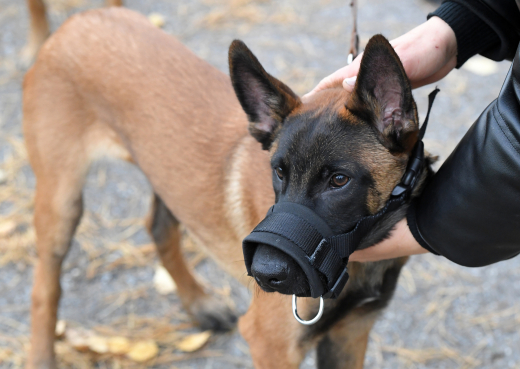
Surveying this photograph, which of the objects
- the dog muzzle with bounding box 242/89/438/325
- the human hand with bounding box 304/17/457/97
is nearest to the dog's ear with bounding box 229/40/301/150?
the human hand with bounding box 304/17/457/97

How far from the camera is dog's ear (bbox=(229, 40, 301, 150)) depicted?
2.00 m

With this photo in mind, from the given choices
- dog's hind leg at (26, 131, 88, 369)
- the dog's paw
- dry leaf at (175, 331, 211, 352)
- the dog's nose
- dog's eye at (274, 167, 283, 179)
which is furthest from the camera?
the dog's paw

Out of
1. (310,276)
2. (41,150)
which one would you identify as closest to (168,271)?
(41,150)

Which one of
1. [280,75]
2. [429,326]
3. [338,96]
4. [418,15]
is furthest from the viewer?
[418,15]

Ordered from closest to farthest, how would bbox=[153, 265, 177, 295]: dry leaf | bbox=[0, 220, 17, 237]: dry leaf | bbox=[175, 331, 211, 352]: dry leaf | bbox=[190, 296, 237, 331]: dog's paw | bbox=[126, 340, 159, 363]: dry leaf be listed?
bbox=[126, 340, 159, 363]: dry leaf < bbox=[175, 331, 211, 352]: dry leaf < bbox=[190, 296, 237, 331]: dog's paw < bbox=[153, 265, 177, 295]: dry leaf < bbox=[0, 220, 17, 237]: dry leaf

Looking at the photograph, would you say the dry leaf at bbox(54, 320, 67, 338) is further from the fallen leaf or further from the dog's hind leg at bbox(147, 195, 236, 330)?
the fallen leaf

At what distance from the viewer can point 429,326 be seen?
11.2 feet

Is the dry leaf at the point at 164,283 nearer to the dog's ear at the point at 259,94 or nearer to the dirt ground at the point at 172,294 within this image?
the dirt ground at the point at 172,294

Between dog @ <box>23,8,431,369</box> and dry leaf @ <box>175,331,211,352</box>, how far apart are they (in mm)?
77

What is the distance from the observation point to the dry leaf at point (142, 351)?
318cm

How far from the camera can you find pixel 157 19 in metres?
5.94

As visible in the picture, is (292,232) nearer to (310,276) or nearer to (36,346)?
(310,276)

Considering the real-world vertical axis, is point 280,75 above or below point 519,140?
below

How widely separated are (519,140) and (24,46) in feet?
18.1
